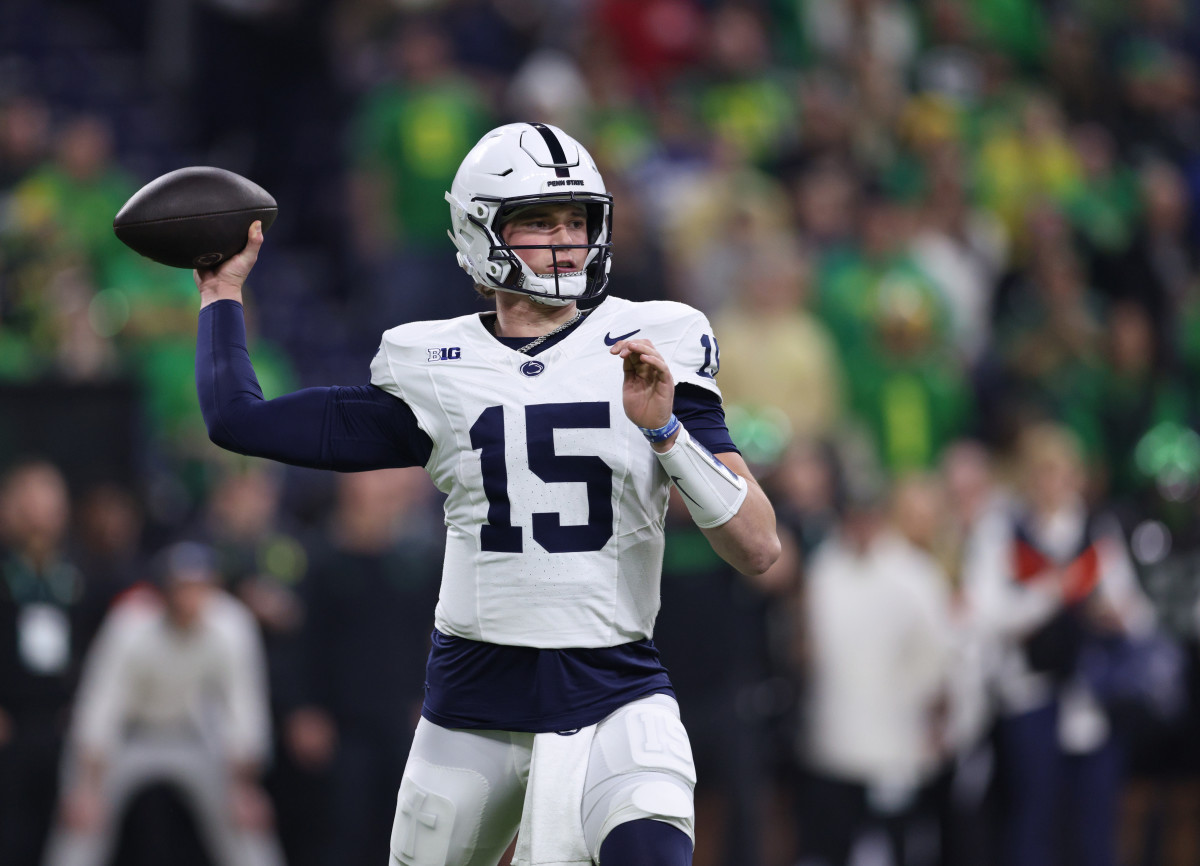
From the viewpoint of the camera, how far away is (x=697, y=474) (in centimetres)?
354

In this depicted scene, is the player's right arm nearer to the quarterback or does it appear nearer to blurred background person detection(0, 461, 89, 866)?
the quarterback

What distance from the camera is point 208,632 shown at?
748 cm

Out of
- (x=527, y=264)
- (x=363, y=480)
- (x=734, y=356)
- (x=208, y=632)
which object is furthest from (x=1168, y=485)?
(x=527, y=264)

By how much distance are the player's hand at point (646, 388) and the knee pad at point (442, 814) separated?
0.87 metres

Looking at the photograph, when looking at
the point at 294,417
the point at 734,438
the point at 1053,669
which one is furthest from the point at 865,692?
the point at 294,417

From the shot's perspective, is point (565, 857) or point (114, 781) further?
point (114, 781)

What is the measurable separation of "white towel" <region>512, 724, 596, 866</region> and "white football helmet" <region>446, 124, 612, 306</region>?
98cm

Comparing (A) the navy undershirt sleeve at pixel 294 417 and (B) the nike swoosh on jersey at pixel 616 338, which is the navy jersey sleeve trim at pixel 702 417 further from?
(A) the navy undershirt sleeve at pixel 294 417

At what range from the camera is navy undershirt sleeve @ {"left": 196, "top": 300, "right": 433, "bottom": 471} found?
3807 mm

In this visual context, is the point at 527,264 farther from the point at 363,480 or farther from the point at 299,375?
the point at 299,375

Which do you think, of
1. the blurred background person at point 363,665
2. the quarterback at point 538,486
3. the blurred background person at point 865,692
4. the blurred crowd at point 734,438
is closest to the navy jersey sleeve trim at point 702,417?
the quarterback at point 538,486

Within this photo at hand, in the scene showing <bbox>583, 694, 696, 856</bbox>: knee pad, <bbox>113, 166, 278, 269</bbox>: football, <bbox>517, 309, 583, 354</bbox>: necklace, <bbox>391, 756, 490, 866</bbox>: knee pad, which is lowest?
<bbox>391, 756, 490, 866</bbox>: knee pad

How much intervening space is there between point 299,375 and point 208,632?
2.18 metres

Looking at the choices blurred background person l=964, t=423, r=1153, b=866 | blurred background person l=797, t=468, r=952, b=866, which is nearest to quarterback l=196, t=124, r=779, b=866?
blurred background person l=797, t=468, r=952, b=866
